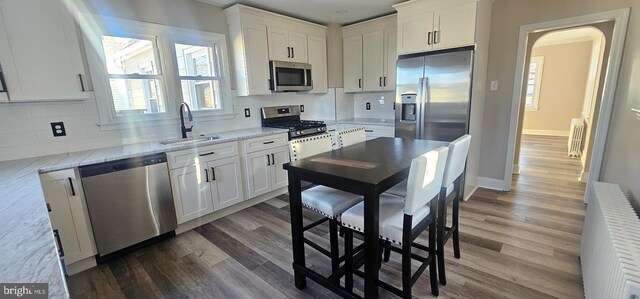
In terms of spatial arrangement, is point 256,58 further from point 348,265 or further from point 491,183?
point 491,183

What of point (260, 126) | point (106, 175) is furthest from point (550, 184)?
point (106, 175)

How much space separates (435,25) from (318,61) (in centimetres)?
170

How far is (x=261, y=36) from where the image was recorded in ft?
11.2

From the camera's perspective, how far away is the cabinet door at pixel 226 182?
2884 millimetres

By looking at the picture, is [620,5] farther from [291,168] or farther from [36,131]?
[36,131]

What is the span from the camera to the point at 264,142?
3.28 meters

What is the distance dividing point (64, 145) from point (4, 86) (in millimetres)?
629

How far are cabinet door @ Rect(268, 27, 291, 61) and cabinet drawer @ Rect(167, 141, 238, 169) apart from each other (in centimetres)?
137

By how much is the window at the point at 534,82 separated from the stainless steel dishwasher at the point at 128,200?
27.2 ft

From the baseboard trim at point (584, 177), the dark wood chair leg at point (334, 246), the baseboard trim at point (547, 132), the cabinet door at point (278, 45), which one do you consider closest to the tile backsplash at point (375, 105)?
the cabinet door at point (278, 45)

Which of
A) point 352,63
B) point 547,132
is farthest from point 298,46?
point 547,132

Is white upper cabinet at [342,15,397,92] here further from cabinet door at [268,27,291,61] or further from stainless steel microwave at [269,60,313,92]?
cabinet door at [268,27,291,61]

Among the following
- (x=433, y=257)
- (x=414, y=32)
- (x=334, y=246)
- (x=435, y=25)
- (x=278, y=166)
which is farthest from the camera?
(x=278, y=166)

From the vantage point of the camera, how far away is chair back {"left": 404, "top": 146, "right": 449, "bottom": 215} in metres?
1.36
